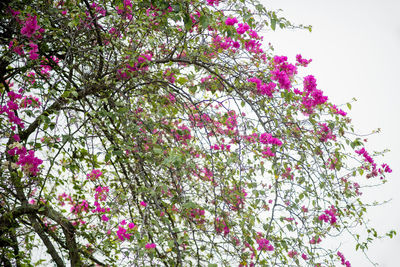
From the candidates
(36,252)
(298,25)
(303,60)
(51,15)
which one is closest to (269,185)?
(303,60)

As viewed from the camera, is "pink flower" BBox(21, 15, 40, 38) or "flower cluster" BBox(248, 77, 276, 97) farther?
"flower cluster" BBox(248, 77, 276, 97)

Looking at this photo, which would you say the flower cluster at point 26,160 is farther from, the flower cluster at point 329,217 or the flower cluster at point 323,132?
the flower cluster at point 329,217

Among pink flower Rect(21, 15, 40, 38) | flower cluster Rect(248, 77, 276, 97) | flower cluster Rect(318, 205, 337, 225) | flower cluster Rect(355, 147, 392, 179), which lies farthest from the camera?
flower cluster Rect(355, 147, 392, 179)

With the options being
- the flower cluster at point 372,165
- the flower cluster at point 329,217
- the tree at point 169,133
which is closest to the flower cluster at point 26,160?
the tree at point 169,133

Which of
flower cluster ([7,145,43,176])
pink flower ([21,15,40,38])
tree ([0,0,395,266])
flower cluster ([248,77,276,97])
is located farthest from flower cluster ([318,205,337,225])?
pink flower ([21,15,40,38])

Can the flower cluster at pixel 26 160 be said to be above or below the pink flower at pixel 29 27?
below

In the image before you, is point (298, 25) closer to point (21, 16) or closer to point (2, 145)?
point (21, 16)

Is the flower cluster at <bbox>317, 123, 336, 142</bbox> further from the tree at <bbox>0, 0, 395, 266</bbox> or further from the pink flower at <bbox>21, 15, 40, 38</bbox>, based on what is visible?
the pink flower at <bbox>21, 15, 40, 38</bbox>

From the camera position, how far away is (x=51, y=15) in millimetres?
2254

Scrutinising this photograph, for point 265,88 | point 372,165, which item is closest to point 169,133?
point 265,88

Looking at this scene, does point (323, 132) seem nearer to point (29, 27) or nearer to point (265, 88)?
point (265, 88)

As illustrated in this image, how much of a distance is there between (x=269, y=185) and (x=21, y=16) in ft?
7.21

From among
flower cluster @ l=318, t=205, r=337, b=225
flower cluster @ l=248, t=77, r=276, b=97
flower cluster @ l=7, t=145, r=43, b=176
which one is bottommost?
flower cluster @ l=318, t=205, r=337, b=225

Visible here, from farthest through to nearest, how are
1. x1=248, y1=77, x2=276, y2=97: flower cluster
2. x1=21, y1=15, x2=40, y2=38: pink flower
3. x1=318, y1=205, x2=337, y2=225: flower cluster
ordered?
1. x1=318, y1=205, x2=337, y2=225: flower cluster
2. x1=248, y1=77, x2=276, y2=97: flower cluster
3. x1=21, y1=15, x2=40, y2=38: pink flower
